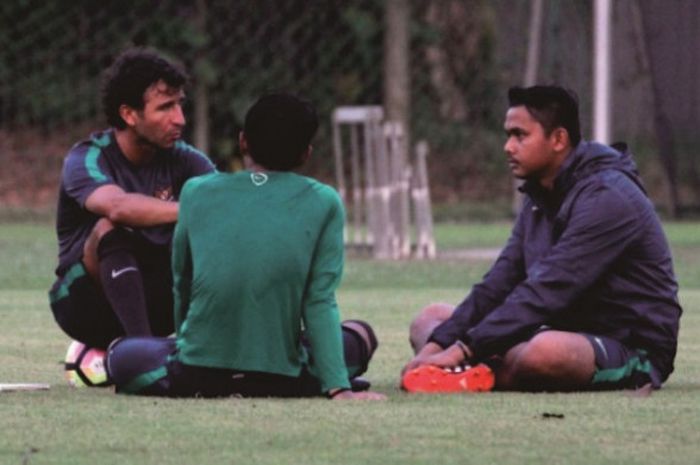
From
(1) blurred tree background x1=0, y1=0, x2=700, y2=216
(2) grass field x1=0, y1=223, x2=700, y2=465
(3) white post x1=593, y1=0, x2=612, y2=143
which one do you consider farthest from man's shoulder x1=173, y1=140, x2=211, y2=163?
(1) blurred tree background x1=0, y1=0, x2=700, y2=216

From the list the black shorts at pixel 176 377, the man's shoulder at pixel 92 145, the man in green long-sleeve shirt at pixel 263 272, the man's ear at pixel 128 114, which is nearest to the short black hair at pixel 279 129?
the man in green long-sleeve shirt at pixel 263 272

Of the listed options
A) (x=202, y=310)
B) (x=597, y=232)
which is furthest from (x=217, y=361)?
(x=597, y=232)

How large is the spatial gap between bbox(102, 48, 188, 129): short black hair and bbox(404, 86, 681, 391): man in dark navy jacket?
1.16 metres

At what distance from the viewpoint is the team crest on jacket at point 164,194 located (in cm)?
728

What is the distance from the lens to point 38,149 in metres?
23.0

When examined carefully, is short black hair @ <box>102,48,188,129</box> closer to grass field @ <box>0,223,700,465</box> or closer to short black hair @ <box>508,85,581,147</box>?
grass field @ <box>0,223,700,465</box>

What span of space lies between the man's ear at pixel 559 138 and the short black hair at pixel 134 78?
4.23 feet

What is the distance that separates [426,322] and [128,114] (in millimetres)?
1214

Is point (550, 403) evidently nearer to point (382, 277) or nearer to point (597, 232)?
point (597, 232)

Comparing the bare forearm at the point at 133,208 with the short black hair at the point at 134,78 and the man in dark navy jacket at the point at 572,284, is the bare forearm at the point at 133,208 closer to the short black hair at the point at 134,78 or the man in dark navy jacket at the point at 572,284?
the short black hair at the point at 134,78

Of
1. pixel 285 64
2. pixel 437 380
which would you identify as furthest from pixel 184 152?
pixel 285 64

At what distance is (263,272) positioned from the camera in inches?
244

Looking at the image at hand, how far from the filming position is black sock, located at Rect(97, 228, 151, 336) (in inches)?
272

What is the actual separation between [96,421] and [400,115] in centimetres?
1646
